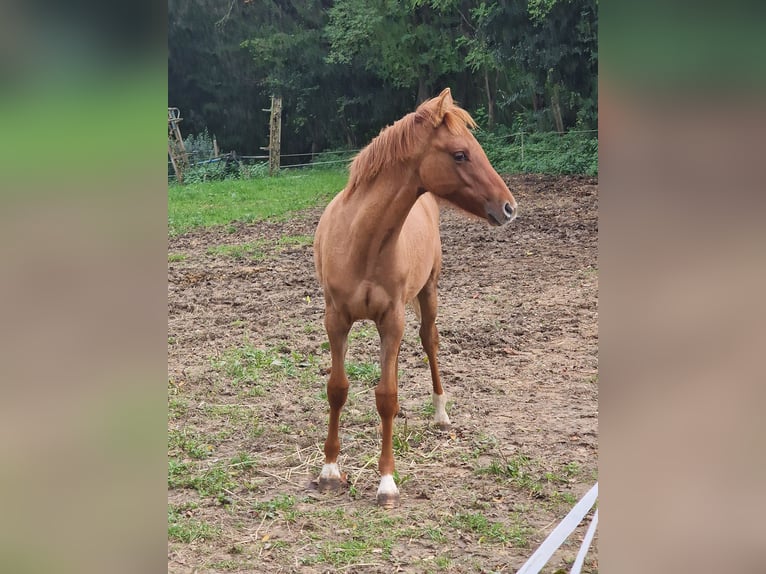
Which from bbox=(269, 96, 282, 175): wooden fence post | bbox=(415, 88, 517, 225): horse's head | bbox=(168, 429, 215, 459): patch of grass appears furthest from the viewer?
bbox=(269, 96, 282, 175): wooden fence post

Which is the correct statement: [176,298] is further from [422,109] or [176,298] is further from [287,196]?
[287,196]

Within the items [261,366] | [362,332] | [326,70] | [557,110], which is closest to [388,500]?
[261,366]

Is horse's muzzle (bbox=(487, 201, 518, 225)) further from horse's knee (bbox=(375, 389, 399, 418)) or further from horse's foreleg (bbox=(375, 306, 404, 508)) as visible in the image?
horse's knee (bbox=(375, 389, 399, 418))

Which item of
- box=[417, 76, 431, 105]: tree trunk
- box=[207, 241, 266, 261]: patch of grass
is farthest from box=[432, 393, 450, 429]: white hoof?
box=[417, 76, 431, 105]: tree trunk

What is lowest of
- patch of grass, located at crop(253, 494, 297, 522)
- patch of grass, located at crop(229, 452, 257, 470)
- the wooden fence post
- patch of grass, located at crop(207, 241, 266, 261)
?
patch of grass, located at crop(253, 494, 297, 522)

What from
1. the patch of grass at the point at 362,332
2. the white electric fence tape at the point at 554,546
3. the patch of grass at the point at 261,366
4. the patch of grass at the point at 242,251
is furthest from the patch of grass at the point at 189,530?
the patch of grass at the point at 242,251

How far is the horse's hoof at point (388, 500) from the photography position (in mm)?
3324

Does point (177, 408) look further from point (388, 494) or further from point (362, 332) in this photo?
point (362, 332)

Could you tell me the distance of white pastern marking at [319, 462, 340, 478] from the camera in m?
3.53

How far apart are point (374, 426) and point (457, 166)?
1.78m

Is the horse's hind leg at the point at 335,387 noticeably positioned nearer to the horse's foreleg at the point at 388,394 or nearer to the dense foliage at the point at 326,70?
the horse's foreleg at the point at 388,394
